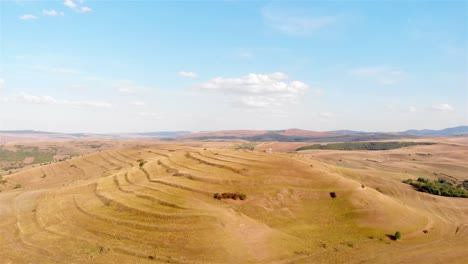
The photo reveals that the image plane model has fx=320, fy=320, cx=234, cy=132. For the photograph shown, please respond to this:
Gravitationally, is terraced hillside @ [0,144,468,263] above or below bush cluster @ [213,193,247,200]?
below

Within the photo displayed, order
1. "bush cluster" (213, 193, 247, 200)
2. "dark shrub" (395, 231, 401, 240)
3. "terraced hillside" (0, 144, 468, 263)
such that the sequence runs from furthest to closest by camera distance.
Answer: "bush cluster" (213, 193, 247, 200), "dark shrub" (395, 231, 401, 240), "terraced hillside" (0, 144, 468, 263)

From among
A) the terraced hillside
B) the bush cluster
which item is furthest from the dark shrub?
the bush cluster

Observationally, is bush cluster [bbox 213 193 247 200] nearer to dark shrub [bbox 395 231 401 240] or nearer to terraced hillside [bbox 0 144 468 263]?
terraced hillside [bbox 0 144 468 263]

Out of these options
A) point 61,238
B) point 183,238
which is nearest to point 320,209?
point 183,238

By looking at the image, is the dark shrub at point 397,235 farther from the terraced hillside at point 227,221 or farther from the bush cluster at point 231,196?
the bush cluster at point 231,196

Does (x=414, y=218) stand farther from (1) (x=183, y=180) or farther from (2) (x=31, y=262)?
(2) (x=31, y=262)

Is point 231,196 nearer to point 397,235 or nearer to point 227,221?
point 227,221

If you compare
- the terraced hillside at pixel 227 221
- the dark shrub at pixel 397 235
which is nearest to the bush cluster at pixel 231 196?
the terraced hillside at pixel 227 221

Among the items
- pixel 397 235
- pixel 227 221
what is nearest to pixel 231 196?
pixel 227 221
